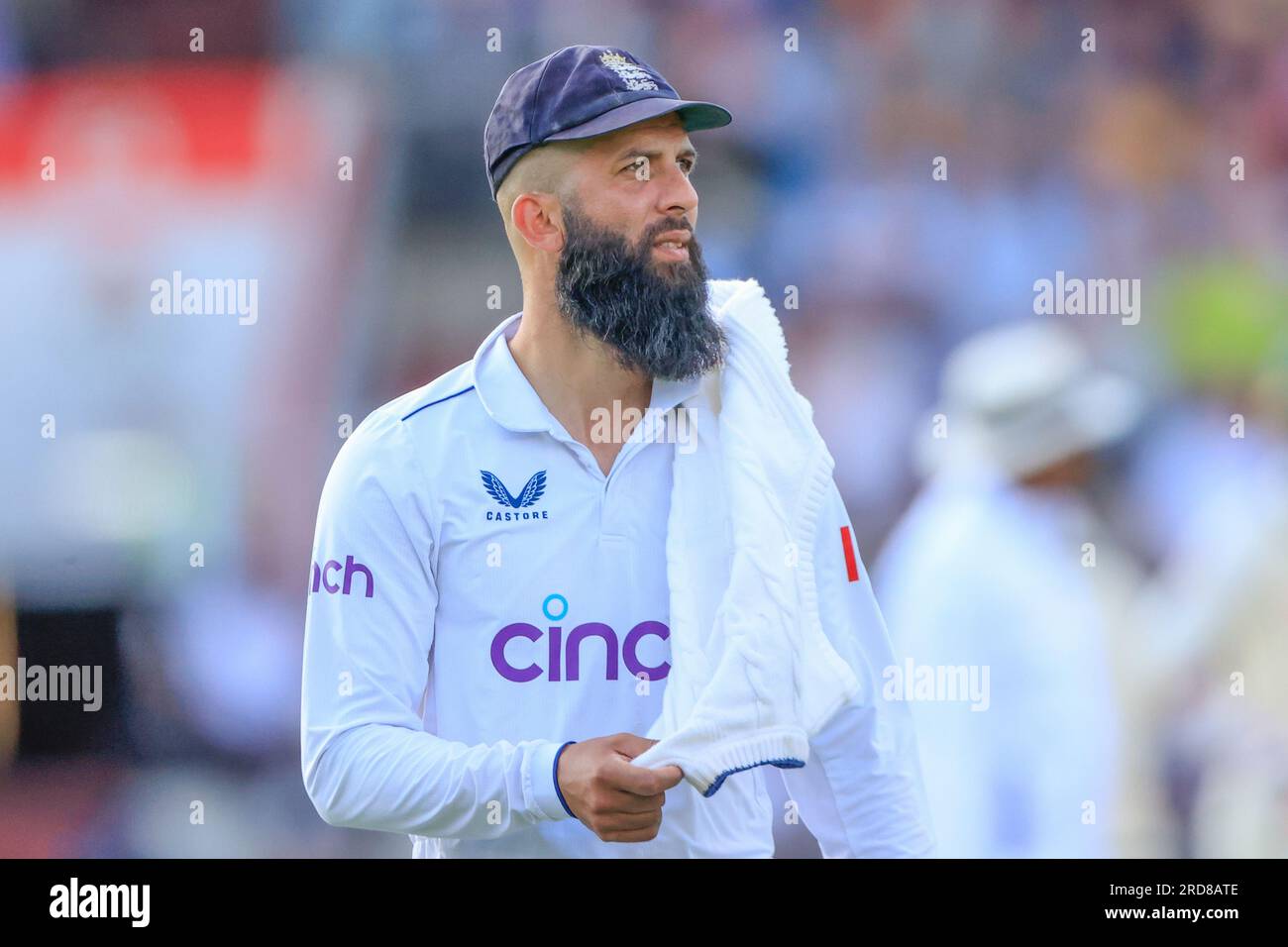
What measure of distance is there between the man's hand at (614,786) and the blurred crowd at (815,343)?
918mm

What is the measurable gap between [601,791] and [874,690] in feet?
1.51

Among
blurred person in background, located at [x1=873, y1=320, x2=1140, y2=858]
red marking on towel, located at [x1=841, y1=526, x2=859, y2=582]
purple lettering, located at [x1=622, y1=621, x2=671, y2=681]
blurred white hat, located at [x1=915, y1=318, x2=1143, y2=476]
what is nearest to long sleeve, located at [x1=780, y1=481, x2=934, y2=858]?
red marking on towel, located at [x1=841, y1=526, x2=859, y2=582]

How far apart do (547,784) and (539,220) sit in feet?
2.83

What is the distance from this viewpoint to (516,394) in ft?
6.61

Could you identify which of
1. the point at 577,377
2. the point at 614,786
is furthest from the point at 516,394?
the point at 614,786

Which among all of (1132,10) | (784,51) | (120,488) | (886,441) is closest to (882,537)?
(886,441)

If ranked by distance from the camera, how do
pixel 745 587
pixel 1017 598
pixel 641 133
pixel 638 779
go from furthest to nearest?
pixel 1017 598, pixel 641 133, pixel 745 587, pixel 638 779

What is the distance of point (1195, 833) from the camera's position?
283 centimetres

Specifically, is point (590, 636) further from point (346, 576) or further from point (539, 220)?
point (539, 220)

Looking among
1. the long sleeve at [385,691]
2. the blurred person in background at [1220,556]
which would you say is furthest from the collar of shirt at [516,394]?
the blurred person in background at [1220,556]

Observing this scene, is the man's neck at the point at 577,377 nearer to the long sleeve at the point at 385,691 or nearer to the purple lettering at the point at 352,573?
the long sleeve at the point at 385,691

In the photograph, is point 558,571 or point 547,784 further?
point 558,571

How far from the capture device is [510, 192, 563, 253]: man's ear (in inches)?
82.5

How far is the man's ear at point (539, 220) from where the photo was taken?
2096mm
